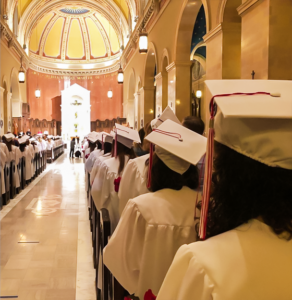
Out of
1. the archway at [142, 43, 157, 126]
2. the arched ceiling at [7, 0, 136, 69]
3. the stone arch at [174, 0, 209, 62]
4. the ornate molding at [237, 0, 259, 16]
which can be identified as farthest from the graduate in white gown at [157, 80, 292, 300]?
the arched ceiling at [7, 0, 136, 69]

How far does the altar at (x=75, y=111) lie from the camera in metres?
28.0

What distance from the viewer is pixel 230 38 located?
6316 mm

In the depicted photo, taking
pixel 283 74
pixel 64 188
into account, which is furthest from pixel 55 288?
pixel 64 188

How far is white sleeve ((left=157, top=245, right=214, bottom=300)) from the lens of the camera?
102cm

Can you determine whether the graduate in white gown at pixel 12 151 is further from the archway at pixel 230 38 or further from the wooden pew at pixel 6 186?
the archway at pixel 230 38

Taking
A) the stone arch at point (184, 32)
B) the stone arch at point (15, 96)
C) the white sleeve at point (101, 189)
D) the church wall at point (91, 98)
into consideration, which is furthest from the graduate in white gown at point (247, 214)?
the church wall at point (91, 98)

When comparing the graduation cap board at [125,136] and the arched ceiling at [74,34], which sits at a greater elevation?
the arched ceiling at [74,34]

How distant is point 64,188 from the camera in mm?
10109

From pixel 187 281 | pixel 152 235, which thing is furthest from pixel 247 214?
pixel 152 235

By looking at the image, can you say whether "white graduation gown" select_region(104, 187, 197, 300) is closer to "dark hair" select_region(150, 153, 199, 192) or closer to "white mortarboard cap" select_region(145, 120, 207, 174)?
"dark hair" select_region(150, 153, 199, 192)

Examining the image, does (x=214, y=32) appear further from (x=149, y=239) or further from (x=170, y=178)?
(x=149, y=239)

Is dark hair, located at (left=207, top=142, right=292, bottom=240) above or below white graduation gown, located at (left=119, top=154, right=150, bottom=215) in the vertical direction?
above

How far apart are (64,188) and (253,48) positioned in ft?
23.0

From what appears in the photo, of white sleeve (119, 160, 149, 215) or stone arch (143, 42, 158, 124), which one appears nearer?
white sleeve (119, 160, 149, 215)
